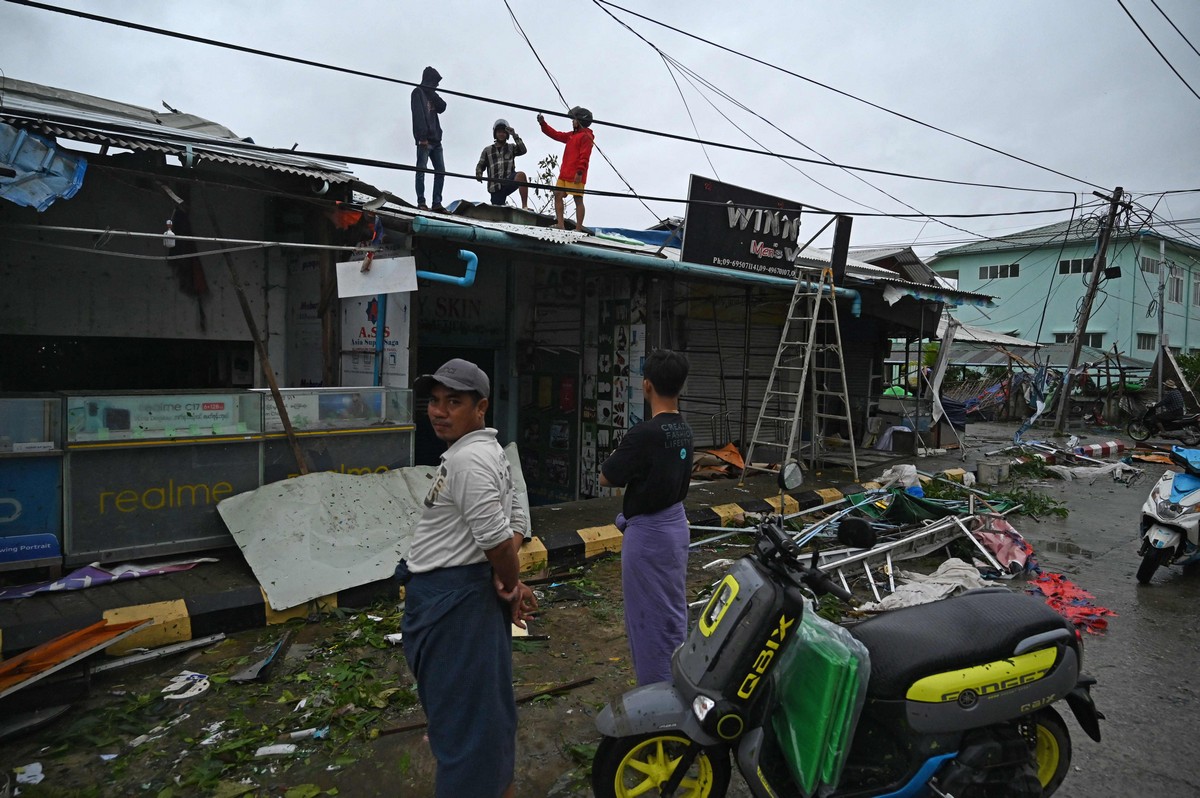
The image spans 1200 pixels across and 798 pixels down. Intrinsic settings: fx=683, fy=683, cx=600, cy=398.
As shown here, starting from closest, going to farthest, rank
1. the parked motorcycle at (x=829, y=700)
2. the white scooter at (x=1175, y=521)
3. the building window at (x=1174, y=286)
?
the parked motorcycle at (x=829, y=700) → the white scooter at (x=1175, y=521) → the building window at (x=1174, y=286)

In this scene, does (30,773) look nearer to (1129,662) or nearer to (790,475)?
(790,475)

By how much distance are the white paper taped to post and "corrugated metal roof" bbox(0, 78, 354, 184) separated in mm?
825

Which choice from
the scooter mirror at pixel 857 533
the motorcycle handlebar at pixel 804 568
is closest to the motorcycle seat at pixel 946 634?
the motorcycle handlebar at pixel 804 568

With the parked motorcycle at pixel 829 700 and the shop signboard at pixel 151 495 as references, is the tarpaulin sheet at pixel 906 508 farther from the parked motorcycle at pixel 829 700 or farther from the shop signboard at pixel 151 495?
the shop signboard at pixel 151 495

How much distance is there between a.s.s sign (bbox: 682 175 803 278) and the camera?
905 cm

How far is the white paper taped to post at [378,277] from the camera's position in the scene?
6172 millimetres

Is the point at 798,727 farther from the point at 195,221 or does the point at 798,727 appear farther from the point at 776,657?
the point at 195,221

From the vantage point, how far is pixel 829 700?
8.17 feet

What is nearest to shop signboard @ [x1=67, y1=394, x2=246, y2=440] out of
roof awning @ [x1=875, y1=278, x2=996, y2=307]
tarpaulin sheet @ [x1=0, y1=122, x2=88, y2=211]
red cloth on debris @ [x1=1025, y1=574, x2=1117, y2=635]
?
tarpaulin sheet @ [x1=0, y1=122, x2=88, y2=211]

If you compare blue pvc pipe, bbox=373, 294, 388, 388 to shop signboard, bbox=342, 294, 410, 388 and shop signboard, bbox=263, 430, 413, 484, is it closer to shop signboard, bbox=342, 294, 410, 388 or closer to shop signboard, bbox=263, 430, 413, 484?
shop signboard, bbox=342, 294, 410, 388

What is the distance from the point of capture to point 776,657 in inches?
101

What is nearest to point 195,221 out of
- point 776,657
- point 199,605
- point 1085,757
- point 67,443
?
point 67,443

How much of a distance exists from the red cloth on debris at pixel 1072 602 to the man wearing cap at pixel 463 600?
4.45 m

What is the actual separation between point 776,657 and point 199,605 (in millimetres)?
4032
